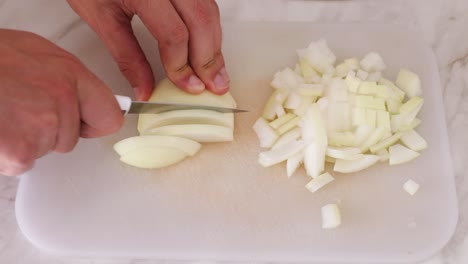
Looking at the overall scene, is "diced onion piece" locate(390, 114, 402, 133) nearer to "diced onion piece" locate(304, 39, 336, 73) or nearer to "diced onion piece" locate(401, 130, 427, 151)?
"diced onion piece" locate(401, 130, 427, 151)

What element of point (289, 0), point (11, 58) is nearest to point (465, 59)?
point (289, 0)

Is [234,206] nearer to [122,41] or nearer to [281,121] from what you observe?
[281,121]

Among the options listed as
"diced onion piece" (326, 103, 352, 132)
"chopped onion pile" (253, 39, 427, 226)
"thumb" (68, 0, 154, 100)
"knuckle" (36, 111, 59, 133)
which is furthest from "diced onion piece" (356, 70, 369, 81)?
"knuckle" (36, 111, 59, 133)

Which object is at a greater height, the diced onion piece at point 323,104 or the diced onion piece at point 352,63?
the diced onion piece at point 352,63

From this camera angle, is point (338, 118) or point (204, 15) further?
point (338, 118)

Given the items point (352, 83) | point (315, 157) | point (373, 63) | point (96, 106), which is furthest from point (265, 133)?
point (96, 106)

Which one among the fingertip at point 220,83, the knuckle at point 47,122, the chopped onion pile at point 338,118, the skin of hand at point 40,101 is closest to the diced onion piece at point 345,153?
the chopped onion pile at point 338,118

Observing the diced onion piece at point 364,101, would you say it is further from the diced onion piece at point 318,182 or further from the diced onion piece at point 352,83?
the diced onion piece at point 318,182
